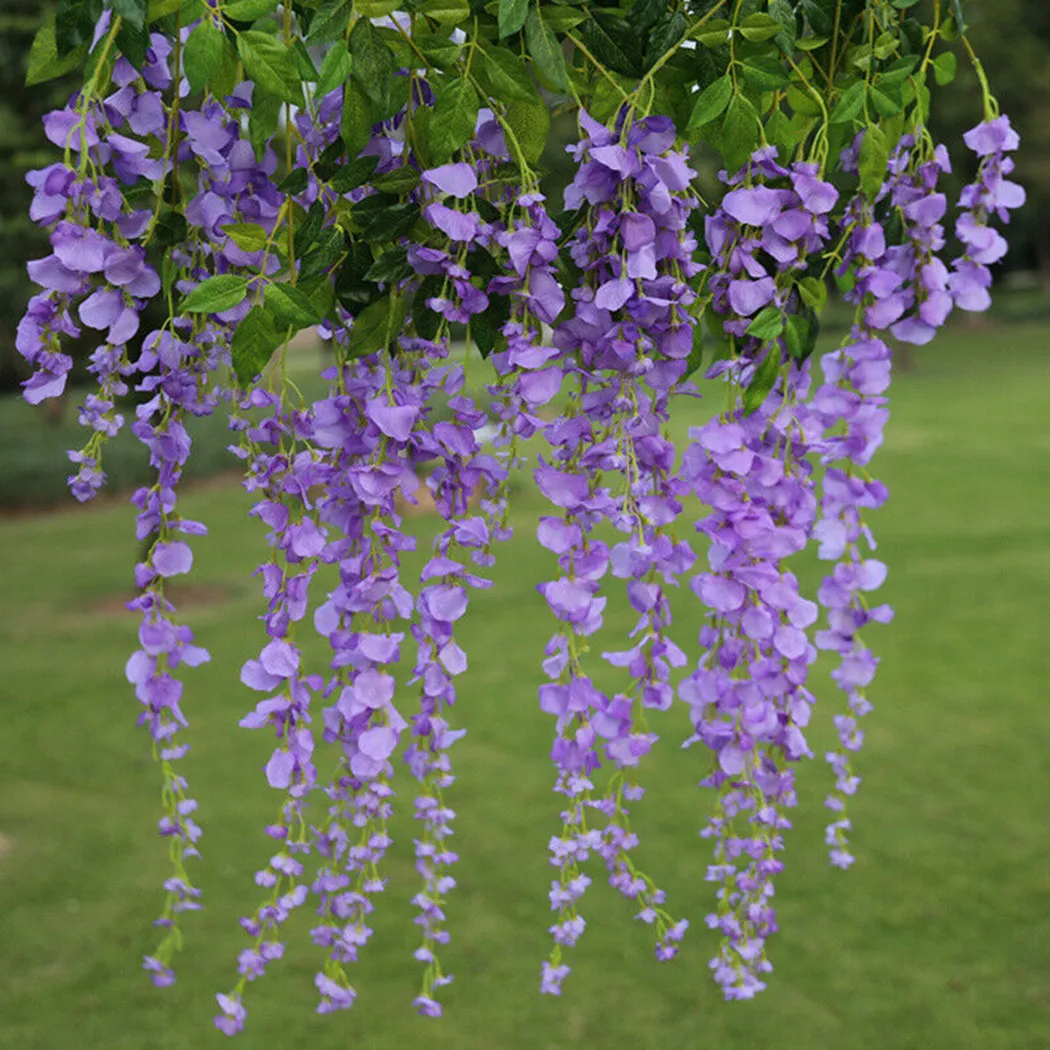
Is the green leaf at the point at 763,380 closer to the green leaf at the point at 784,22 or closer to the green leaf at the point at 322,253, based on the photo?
the green leaf at the point at 784,22

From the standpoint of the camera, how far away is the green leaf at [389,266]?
4.06 ft

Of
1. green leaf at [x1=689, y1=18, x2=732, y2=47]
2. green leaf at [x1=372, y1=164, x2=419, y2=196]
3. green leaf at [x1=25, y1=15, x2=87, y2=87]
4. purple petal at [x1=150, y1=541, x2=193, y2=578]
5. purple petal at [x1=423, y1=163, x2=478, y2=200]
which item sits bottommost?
purple petal at [x1=150, y1=541, x2=193, y2=578]

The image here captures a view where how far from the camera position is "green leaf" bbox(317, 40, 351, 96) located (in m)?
1.13

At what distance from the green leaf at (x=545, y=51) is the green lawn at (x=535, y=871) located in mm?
3274

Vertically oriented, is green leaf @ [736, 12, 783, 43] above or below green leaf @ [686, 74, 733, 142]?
above

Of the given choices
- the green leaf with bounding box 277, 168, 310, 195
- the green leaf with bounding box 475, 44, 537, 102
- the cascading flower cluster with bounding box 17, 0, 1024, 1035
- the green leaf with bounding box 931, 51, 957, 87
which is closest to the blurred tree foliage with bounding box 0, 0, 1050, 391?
the green leaf with bounding box 931, 51, 957, 87

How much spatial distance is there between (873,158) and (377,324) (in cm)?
54

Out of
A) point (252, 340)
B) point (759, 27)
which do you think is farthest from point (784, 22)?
point (252, 340)

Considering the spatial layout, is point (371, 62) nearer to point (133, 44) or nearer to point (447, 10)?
point (447, 10)

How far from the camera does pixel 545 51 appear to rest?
1.20 meters

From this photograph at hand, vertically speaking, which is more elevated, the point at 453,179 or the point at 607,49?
the point at 607,49

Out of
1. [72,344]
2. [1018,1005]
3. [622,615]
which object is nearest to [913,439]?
[622,615]

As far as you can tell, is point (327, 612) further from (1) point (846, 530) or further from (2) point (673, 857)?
(2) point (673, 857)

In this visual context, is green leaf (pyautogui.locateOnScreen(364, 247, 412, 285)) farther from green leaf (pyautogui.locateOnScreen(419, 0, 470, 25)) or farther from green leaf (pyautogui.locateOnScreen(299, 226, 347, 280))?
green leaf (pyautogui.locateOnScreen(419, 0, 470, 25))
